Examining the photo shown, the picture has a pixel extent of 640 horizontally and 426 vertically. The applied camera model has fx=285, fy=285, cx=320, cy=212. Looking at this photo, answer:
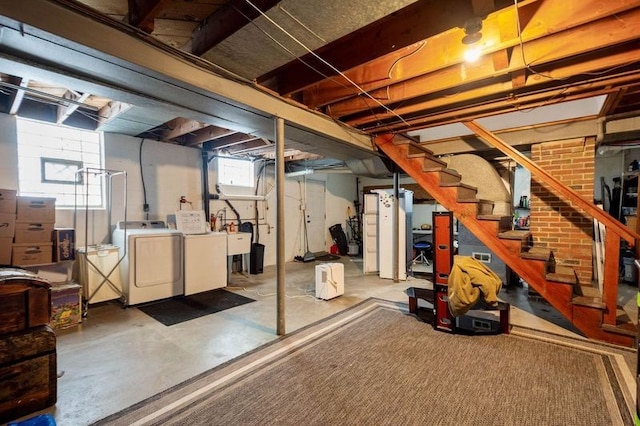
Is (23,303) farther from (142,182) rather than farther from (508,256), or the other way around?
(508,256)

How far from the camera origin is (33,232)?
10.5 feet

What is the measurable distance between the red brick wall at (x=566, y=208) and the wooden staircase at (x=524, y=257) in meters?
0.22

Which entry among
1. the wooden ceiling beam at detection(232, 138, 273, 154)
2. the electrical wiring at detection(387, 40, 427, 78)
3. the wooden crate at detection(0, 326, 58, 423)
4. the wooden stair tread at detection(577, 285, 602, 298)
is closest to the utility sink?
the wooden ceiling beam at detection(232, 138, 273, 154)

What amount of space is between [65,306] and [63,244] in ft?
2.47

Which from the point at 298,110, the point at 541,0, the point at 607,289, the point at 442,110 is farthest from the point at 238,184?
the point at 607,289

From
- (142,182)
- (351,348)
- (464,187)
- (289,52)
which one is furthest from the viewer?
(142,182)

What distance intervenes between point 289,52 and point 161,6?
2.70 feet

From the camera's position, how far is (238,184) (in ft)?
20.3

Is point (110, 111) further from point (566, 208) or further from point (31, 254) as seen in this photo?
point (566, 208)

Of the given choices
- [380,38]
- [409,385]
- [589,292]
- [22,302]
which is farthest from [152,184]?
[589,292]

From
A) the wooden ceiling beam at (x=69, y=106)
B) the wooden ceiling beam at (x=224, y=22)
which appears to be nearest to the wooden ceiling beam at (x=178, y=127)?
the wooden ceiling beam at (x=69, y=106)

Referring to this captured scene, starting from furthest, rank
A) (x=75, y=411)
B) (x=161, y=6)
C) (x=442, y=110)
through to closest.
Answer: (x=442, y=110) → (x=75, y=411) → (x=161, y=6)

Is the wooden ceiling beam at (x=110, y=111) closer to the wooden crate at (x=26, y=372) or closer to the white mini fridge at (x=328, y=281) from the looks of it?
the wooden crate at (x=26, y=372)

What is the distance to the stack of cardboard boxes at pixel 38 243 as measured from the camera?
3.02m
